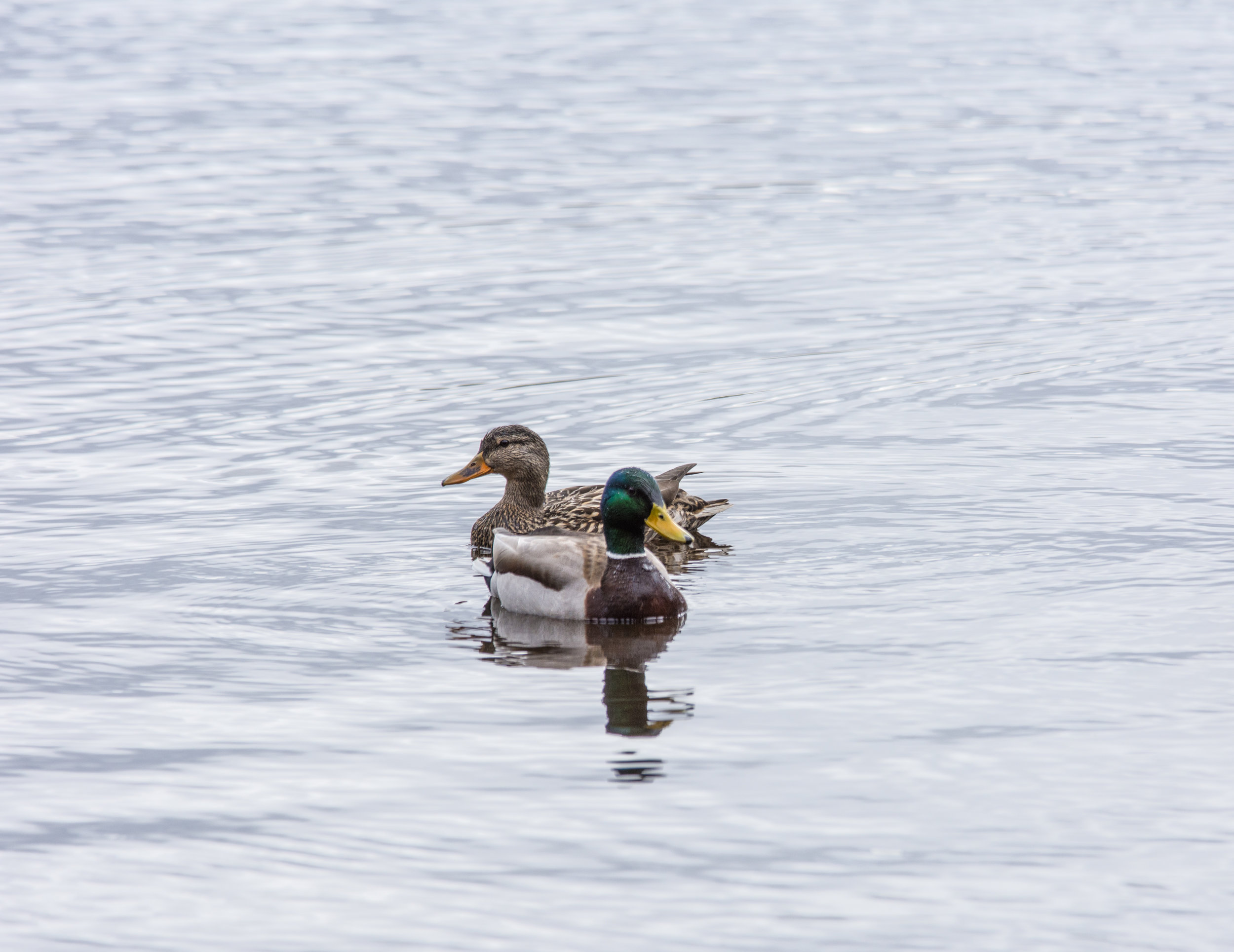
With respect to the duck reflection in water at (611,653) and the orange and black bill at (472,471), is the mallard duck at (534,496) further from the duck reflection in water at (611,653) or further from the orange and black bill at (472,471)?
the duck reflection in water at (611,653)

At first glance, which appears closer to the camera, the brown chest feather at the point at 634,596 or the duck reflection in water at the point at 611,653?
the duck reflection in water at the point at 611,653

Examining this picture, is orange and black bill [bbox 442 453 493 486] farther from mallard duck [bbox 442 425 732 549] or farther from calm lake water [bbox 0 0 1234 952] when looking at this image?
calm lake water [bbox 0 0 1234 952]

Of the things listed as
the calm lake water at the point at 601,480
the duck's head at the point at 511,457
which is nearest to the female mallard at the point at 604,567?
the calm lake water at the point at 601,480

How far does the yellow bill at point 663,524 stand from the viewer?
10.2 meters

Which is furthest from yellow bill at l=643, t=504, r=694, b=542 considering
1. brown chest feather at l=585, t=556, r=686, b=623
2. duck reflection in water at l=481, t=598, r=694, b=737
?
duck reflection in water at l=481, t=598, r=694, b=737

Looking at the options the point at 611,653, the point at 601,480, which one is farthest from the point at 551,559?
the point at 601,480

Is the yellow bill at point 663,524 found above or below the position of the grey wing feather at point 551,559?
above

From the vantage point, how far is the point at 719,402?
1462cm

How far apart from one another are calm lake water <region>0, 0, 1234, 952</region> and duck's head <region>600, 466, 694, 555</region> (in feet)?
1.61

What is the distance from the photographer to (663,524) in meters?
10.3

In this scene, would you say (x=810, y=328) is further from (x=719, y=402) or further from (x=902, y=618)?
(x=902, y=618)

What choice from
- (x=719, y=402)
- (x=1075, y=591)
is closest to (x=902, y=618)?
(x=1075, y=591)

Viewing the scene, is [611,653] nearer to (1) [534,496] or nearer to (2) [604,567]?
(2) [604,567]

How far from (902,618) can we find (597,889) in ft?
11.3
